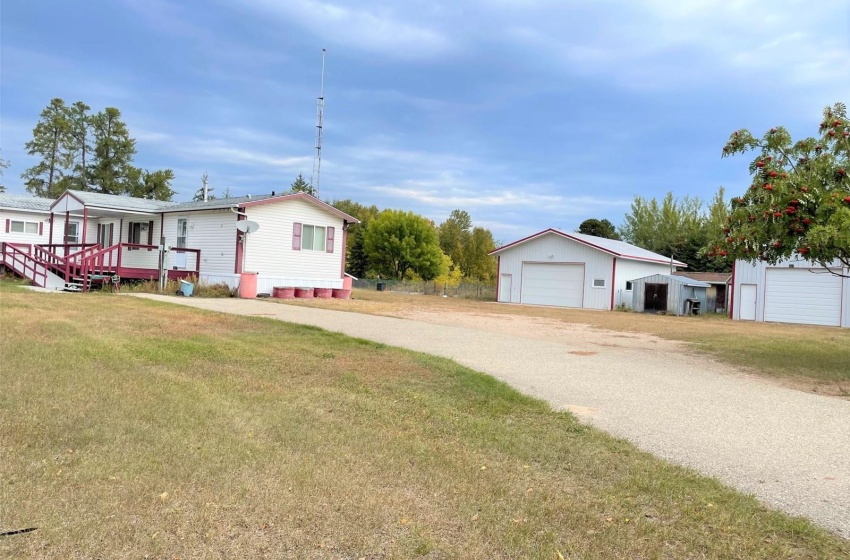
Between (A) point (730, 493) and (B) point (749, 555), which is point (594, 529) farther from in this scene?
(A) point (730, 493)

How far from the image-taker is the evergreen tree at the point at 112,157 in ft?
187

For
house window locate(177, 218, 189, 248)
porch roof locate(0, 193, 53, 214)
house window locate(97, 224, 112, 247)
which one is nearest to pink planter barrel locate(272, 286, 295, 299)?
house window locate(177, 218, 189, 248)

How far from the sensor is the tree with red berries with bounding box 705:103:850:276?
941 centimetres

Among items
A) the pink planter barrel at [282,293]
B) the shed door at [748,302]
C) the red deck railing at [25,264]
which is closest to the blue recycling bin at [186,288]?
the pink planter barrel at [282,293]

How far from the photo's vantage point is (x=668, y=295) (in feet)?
103

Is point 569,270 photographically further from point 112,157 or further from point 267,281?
point 112,157

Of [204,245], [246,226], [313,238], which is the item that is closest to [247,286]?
[246,226]

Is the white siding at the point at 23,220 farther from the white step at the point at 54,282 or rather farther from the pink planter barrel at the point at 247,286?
the pink planter barrel at the point at 247,286

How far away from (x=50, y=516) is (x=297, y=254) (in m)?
22.4

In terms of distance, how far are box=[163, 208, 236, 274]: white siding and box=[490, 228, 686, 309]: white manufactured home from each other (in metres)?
18.0

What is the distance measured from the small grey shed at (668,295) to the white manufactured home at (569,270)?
0.85 m

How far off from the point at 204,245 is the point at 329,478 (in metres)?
22.5

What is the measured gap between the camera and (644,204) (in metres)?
63.9

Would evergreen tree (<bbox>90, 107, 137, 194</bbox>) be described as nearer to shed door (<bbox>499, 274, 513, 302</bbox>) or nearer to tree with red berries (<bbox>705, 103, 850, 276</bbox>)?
shed door (<bbox>499, 274, 513, 302</bbox>)
